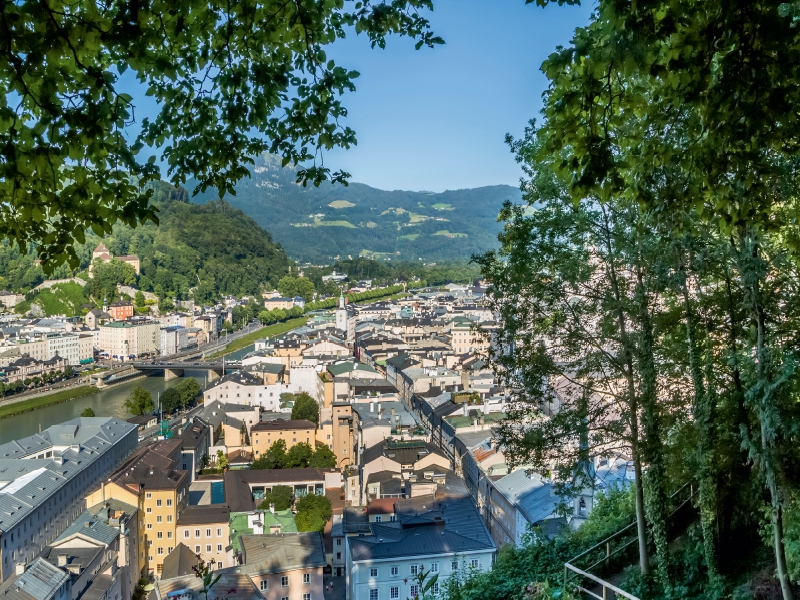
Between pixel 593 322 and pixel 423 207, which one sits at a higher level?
pixel 423 207

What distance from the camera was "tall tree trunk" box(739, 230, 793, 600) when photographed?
250 cm

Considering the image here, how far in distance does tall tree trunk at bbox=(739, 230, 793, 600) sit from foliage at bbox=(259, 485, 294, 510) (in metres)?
10.5

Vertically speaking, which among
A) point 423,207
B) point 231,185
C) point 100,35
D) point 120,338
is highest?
point 423,207

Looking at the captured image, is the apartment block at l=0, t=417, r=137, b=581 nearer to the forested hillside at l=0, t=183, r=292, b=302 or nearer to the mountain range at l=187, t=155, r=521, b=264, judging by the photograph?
the forested hillside at l=0, t=183, r=292, b=302

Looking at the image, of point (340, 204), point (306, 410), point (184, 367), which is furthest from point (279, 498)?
point (340, 204)

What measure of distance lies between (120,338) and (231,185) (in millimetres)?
35436

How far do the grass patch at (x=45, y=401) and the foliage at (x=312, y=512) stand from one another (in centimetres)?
1415

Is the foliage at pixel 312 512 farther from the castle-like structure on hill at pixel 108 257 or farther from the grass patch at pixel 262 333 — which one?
the castle-like structure on hill at pixel 108 257

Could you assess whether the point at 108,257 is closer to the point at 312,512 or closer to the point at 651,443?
the point at 312,512

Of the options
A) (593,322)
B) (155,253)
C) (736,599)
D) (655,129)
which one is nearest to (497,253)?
(593,322)

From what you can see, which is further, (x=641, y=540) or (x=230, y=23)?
(x=641, y=540)

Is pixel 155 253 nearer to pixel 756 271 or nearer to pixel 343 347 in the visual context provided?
pixel 343 347

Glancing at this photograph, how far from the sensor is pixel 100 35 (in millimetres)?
1207

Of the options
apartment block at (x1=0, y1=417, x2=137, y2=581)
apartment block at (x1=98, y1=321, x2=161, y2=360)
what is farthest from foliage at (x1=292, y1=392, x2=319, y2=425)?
apartment block at (x1=98, y1=321, x2=161, y2=360)
